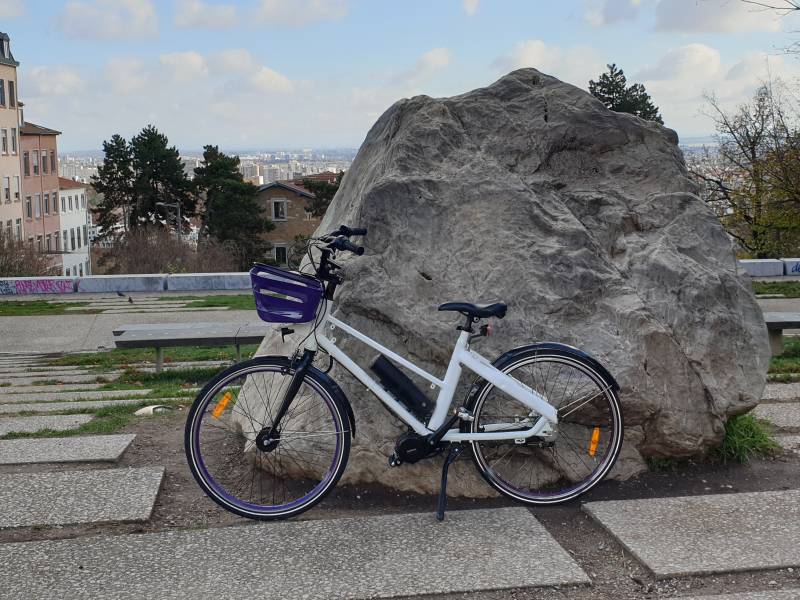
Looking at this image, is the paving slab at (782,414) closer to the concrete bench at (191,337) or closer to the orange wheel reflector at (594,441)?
the orange wheel reflector at (594,441)

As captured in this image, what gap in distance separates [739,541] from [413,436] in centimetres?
152

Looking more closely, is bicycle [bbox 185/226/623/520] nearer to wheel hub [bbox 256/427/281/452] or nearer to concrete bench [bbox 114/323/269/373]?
wheel hub [bbox 256/427/281/452]

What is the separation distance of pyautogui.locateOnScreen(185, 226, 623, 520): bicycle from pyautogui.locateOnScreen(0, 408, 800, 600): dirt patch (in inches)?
6.0

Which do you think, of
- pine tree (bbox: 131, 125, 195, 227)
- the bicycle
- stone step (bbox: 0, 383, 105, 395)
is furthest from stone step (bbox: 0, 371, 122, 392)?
pine tree (bbox: 131, 125, 195, 227)

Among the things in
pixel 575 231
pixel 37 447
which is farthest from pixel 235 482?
pixel 575 231

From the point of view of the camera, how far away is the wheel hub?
4.67m

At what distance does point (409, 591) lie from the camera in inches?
148

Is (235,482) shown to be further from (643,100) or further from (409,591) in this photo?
(643,100)

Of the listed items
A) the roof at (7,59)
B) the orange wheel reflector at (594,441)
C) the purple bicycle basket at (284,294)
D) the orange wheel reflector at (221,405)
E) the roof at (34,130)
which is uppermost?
the roof at (7,59)

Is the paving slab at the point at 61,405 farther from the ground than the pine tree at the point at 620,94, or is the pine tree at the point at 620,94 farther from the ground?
the pine tree at the point at 620,94

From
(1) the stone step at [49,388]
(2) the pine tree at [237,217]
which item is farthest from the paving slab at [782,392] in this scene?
(2) the pine tree at [237,217]

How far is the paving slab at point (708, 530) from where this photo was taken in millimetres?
3998

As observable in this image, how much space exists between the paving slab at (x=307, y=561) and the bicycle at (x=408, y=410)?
9.0 inches

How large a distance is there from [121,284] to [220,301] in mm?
3694
